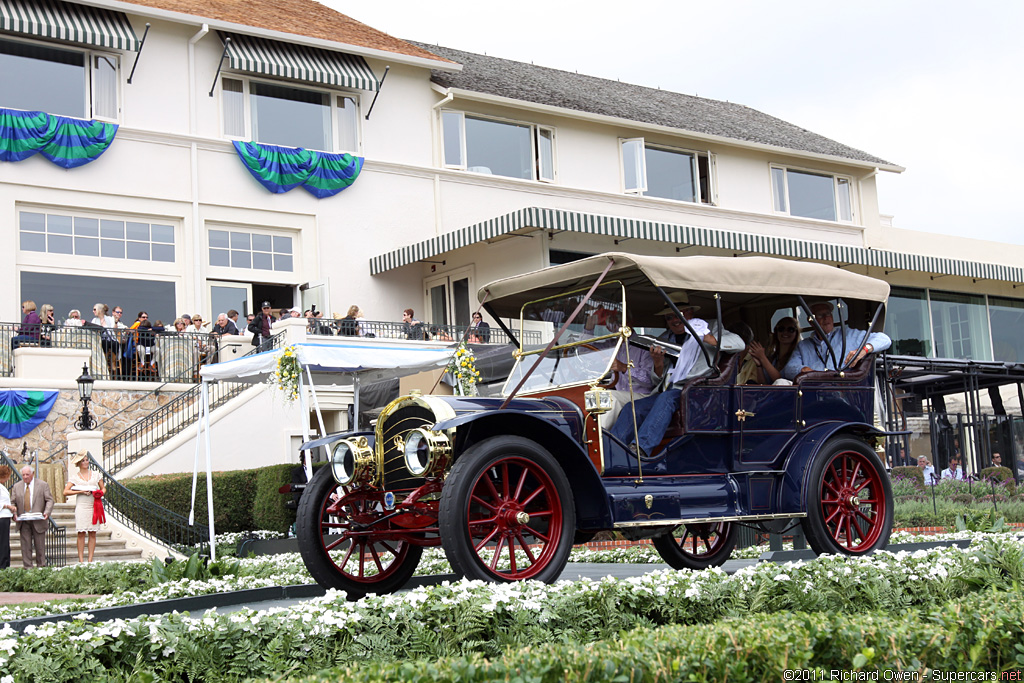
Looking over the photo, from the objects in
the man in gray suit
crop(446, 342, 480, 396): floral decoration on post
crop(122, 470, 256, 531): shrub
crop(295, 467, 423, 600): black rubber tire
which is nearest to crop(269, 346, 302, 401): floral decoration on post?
crop(446, 342, 480, 396): floral decoration on post

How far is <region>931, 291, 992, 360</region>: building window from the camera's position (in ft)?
108

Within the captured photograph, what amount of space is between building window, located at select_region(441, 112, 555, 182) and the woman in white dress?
14481 mm

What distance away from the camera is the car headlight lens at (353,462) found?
24.7ft

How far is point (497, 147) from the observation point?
2991cm

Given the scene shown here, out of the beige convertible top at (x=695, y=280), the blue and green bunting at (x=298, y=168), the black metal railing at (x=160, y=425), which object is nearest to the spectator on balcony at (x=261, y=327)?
the black metal railing at (x=160, y=425)

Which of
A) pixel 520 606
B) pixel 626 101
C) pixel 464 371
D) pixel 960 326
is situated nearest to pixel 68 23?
pixel 464 371

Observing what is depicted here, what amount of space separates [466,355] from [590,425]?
6775 mm

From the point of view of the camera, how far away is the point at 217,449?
21.7 meters

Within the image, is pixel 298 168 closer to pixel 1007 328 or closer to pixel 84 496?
pixel 84 496

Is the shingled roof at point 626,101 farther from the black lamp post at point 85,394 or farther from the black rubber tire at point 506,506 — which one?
the black rubber tire at point 506,506

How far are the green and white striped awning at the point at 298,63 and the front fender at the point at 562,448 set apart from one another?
66.9ft

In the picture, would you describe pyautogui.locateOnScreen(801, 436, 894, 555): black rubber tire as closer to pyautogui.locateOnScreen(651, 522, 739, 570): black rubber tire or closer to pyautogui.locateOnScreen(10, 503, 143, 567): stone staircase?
pyautogui.locateOnScreen(651, 522, 739, 570): black rubber tire

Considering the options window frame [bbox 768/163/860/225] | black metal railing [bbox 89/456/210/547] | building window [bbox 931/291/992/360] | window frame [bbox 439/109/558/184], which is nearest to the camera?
black metal railing [bbox 89/456/210/547]

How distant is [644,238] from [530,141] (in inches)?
244
